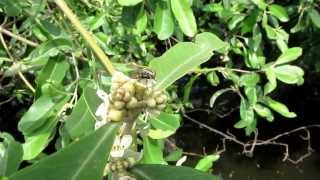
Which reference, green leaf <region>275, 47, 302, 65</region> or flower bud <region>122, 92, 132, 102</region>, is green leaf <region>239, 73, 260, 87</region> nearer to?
→ green leaf <region>275, 47, 302, 65</region>

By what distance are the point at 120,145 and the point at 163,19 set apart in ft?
3.22

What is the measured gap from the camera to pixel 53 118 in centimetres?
117

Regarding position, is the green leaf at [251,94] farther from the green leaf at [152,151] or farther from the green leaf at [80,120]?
the green leaf at [80,120]

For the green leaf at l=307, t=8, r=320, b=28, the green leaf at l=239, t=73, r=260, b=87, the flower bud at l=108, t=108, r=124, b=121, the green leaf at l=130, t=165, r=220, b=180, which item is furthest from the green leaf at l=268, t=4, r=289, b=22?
the flower bud at l=108, t=108, r=124, b=121

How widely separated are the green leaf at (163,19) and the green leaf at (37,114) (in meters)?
0.47

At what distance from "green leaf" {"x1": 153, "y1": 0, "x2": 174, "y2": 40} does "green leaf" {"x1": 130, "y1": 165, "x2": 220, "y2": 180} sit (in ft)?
2.99

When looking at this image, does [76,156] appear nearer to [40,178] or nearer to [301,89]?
[40,178]

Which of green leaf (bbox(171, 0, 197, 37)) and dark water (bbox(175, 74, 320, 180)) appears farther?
dark water (bbox(175, 74, 320, 180))

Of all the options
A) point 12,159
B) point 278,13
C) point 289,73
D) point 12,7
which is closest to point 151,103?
point 12,159

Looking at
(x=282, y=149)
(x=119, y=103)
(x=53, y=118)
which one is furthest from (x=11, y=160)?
(x=282, y=149)

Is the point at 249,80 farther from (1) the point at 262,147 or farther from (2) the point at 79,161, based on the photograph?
(1) the point at 262,147

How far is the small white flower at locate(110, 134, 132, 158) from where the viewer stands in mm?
590

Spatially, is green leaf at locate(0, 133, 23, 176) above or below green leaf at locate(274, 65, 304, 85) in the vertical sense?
above

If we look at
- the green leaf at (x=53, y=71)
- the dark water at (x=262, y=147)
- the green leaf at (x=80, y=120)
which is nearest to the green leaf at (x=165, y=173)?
Answer: the green leaf at (x=80, y=120)
